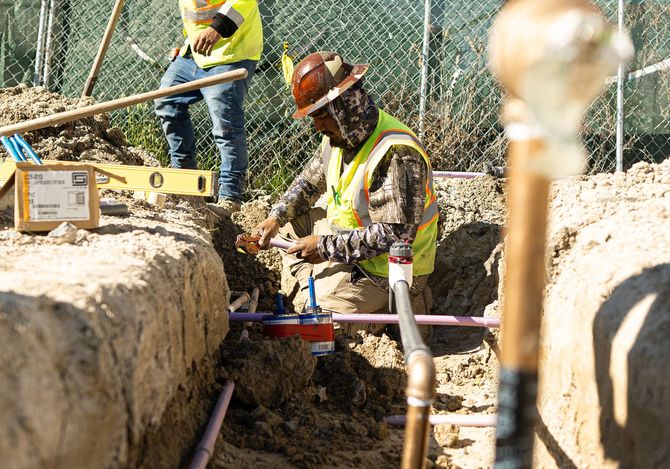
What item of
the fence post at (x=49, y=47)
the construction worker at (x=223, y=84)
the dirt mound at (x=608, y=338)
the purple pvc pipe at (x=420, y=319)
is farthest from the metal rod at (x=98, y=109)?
the fence post at (x=49, y=47)

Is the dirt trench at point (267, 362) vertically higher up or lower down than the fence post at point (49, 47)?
lower down

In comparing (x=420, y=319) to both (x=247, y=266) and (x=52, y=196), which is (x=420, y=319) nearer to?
(x=52, y=196)

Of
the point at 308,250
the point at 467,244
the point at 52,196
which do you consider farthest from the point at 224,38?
the point at 52,196

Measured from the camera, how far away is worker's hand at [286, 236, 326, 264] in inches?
197

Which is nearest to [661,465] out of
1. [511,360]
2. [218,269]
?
[511,360]

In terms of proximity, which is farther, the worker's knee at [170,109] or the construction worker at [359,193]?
the worker's knee at [170,109]

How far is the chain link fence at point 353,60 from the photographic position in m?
7.56

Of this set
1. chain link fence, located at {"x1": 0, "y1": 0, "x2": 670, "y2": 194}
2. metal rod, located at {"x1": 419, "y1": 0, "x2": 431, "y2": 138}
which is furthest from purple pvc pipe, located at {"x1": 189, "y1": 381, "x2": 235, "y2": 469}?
metal rod, located at {"x1": 419, "y1": 0, "x2": 431, "y2": 138}

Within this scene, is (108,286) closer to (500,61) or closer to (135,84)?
(500,61)

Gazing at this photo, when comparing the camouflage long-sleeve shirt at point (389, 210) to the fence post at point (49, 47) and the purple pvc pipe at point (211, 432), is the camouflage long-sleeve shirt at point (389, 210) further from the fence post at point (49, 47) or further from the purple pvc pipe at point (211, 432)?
the fence post at point (49, 47)

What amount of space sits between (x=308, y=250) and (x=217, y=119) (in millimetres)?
1575

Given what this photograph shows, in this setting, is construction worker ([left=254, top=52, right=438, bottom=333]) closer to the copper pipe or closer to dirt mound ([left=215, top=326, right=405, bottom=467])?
dirt mound ([left=215, top=326, right=405, bottom=467])

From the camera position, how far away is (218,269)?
4.11 meters

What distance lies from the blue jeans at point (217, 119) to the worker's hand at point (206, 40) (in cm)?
21
